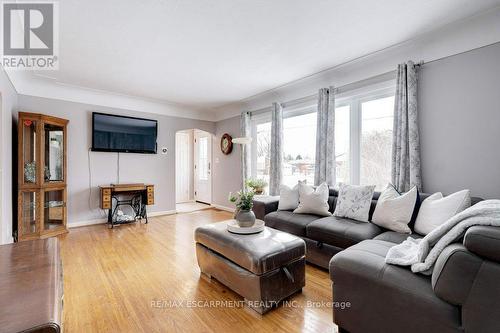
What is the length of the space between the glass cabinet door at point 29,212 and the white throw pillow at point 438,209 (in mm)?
5002

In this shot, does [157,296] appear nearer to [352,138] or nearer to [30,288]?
[30,288]

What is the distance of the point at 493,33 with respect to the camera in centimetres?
223

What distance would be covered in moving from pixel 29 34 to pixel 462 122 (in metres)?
4.67

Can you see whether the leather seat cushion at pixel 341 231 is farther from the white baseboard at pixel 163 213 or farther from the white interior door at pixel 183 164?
the white interior door at pixel 183 164

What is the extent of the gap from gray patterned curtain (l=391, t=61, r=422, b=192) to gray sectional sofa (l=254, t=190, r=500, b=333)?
1.29 meters

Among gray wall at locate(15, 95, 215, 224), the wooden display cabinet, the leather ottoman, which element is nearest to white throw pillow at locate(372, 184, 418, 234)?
the leather ottoman

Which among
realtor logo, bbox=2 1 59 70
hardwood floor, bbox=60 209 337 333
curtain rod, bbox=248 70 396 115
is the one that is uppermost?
realtor logo, bbox=2 1 59 70

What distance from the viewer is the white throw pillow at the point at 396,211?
2312mm

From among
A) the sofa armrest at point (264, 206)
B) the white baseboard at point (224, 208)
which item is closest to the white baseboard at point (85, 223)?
the white baseboard at point (224, 208)

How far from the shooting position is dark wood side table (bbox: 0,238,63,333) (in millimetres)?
837

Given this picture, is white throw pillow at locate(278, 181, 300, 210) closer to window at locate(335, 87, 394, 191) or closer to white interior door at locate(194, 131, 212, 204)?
window at locate(335, 87, 394, 191)

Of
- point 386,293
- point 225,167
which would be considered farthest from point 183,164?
point 386,293

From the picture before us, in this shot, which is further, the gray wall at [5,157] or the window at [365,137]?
the window at [365,137]

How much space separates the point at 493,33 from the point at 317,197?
7.78 ft
